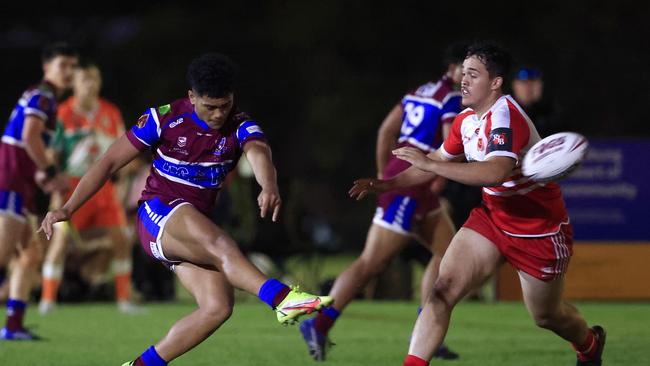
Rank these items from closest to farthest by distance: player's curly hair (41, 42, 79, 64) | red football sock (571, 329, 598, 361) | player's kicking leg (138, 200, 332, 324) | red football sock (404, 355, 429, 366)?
player's kicking leg (138, 200, 332, 324), red football sock (404, 355, 429, 366), red football sock (571, 329, 598, 361), player's curly hair (41, 42, 79, 64)

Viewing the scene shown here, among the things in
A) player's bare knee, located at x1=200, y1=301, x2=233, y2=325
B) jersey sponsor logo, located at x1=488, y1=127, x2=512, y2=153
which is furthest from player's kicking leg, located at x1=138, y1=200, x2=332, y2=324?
jersey sponsor logo, located at x1=488, y1=127, x2=512, y2=153

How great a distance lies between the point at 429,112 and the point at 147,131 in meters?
2.74

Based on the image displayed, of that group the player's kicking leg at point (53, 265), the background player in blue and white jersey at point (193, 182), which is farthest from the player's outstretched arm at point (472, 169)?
the player's kicking leg at point (53, 265)

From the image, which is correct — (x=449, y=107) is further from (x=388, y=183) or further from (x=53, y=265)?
(x=53, y=265)

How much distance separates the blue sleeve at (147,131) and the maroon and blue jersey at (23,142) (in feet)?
11.2

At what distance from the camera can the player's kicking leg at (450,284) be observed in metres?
6.68

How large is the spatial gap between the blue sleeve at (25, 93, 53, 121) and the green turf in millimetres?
1805

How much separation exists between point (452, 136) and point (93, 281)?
8.65 metres

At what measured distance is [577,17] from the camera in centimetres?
2325

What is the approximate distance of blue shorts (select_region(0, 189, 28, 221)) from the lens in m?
10.1

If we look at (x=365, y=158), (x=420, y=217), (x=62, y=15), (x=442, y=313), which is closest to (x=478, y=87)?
(x=442, y=313)

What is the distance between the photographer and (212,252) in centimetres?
661

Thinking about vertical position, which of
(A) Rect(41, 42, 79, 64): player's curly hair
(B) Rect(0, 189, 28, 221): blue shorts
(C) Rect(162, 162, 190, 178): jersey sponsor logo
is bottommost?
(B) Rect(0, 189, 28, 221): blue shorts

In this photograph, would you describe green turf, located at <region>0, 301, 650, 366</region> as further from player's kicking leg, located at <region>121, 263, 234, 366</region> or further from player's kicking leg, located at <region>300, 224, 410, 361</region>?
player's kicking leg, located at <region>121, 263, 234, 366</region>
